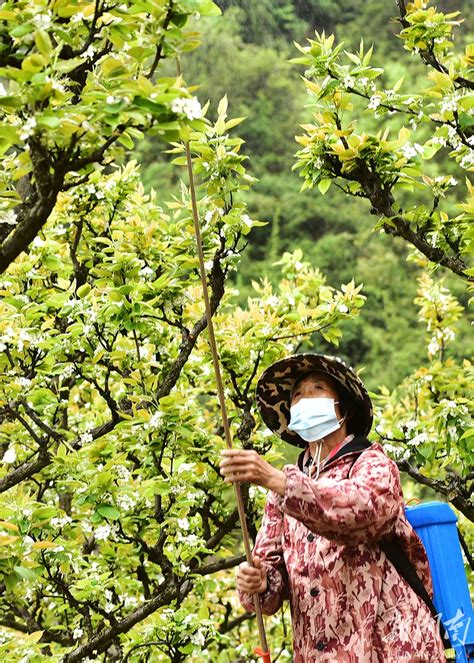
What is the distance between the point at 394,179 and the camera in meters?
3.75

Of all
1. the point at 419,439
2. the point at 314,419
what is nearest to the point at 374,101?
the point at 419,439

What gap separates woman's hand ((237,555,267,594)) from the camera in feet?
7.76

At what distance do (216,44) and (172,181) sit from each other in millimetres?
4982

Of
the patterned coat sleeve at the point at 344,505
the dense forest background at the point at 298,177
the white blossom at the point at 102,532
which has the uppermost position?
the dense forest background at the point at 298,177

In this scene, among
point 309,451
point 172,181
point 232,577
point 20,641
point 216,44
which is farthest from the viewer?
point 216,44

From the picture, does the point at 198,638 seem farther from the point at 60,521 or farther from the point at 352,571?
the point at 352,571

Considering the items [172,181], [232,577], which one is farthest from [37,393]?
[172,181]

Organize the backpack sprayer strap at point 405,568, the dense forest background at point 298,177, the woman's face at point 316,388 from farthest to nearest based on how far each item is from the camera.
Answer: the dense forest background at point 298,177 → the woman's face at point 316,388 → the backpack sprayer strap at point 405,568

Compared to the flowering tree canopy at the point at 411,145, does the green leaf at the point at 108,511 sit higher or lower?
lower

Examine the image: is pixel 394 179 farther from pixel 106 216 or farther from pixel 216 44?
pixel 216 44

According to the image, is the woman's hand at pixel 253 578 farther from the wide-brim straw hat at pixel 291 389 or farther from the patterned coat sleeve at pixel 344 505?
the wide-brim straw hat at pixel 291 389

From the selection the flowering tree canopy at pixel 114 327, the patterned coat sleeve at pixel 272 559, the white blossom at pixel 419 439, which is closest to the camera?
the flowering tree canopy at pixel 114 327

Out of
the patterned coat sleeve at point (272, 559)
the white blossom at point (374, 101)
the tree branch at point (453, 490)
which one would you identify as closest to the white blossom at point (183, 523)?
the tree branch at point (453, 490)

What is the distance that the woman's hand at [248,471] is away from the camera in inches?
84.3
